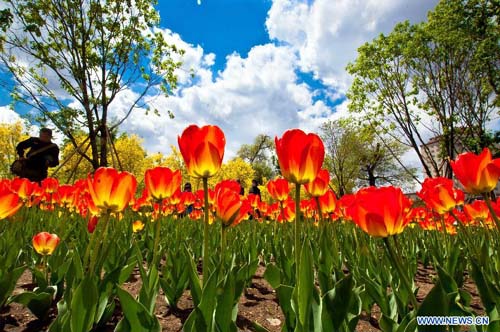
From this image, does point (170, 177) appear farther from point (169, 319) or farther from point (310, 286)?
point (310, 286)

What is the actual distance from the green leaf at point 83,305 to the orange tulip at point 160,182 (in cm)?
61

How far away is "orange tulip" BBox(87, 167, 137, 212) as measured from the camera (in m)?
1.21

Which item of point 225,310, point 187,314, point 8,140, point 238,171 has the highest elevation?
point 8,140

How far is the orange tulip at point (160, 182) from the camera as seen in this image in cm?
159

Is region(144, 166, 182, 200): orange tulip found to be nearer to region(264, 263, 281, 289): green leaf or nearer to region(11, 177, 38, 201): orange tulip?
region(264, 263, 281, 289): green leaf

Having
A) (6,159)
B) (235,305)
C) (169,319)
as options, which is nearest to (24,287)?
(169,319)

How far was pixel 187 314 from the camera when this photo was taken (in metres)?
1.71

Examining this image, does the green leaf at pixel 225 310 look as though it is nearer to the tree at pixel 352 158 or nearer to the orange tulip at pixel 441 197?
the orange tulip at pixel 441 197

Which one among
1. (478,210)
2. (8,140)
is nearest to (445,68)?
(478,210)

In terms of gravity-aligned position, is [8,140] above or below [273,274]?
above

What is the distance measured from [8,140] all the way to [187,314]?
38965mm

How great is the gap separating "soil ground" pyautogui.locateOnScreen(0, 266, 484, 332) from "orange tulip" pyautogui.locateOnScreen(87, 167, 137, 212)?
67 cm

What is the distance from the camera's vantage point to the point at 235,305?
1.27 meters

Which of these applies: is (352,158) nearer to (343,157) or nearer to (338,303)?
(343,157)
